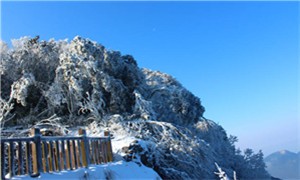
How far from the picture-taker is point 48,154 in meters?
6.54

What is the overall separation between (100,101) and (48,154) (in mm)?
5862

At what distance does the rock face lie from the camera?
11191 millimetres

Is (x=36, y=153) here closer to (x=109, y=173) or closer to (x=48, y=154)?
(x=48, y=154)

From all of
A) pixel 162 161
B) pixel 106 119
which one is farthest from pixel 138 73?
pixel 162 161

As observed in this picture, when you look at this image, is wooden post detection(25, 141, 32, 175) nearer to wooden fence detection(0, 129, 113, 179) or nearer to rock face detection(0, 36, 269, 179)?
wooden fence detection(0, 129, 113, 179)

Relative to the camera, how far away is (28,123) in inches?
450

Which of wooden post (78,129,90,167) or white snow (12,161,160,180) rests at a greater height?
wooden post (78,129,90,167)

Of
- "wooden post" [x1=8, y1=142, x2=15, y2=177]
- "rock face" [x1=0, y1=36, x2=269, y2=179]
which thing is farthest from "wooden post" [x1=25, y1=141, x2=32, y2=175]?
"rock face" [x1=0, y1=36, x2=269, y2=179]

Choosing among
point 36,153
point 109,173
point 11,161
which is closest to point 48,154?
point 36,153

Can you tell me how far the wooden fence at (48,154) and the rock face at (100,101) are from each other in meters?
1.84

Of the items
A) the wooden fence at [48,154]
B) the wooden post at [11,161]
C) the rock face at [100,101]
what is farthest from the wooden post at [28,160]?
the rock face at [100,101]

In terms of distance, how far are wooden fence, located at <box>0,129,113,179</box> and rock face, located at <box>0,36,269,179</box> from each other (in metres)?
1.84

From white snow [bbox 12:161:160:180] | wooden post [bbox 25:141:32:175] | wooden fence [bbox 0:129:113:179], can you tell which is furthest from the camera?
white snow [bbox 12:161:160:180]

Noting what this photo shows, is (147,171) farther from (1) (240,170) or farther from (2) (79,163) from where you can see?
(1) (240,170)
